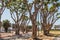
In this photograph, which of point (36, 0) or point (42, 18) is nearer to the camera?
point (36, 0)

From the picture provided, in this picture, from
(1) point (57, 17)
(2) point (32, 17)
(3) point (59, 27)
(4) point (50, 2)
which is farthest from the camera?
(3) point (59, 27)

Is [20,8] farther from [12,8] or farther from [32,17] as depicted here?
[32,17]

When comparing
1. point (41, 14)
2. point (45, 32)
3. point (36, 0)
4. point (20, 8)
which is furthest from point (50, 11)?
point (36, 0)

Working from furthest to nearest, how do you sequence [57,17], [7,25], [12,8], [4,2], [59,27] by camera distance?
1. [59,27]
2. [7,25]
3. [12,8]
4. [57,17]
5. [4,2]

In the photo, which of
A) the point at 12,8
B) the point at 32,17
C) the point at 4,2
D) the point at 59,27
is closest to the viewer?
the point at 32,17

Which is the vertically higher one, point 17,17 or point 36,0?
point 36,0

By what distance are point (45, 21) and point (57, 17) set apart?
3171 mm

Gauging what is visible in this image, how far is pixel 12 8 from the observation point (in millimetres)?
40562

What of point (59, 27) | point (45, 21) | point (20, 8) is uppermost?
point (20, 8)

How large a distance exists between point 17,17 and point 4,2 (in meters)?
12.1

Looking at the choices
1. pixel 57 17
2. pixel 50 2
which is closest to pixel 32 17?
pixel 50 2

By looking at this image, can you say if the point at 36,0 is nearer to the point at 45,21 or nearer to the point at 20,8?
the point at 45,21

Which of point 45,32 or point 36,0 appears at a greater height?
point 36,0

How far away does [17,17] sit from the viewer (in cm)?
4122
